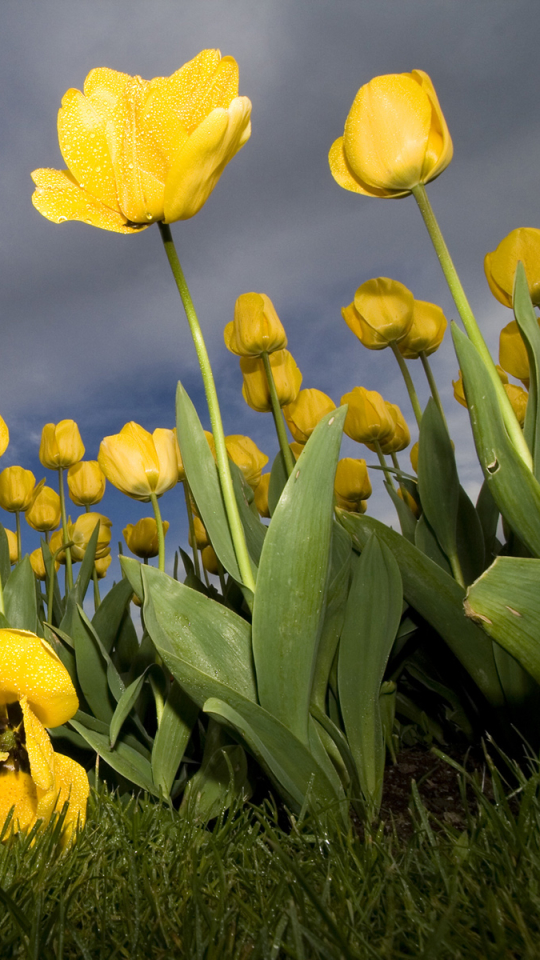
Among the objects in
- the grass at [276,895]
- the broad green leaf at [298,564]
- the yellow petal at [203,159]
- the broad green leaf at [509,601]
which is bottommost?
the grass at [276,895]

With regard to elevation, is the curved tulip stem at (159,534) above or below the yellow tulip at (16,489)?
below

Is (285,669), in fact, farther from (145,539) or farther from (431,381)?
(145,539)

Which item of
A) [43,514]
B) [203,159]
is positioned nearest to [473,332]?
[203,159]

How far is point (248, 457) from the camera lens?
1876 millimetres

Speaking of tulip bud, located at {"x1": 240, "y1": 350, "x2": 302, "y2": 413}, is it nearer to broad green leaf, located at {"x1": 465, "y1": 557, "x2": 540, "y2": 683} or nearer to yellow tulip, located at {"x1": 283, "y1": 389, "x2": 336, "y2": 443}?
yellow tulip, located at {"x1": 283, "y1": 389, "x2": 336, "y2": 443}

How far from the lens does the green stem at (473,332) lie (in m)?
0.82

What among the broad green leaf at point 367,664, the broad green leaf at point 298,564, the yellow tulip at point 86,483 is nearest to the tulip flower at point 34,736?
Result: the broad green leaf at point 298,564

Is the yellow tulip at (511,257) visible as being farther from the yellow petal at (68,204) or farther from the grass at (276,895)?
the grass at (276,895)

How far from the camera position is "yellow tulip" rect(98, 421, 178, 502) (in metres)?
1.31

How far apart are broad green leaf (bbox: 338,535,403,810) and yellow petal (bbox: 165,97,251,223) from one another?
0.57 metres

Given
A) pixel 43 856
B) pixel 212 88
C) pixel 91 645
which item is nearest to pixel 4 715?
pixel 43 856

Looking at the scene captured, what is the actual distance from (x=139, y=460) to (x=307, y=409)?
53 centimetres

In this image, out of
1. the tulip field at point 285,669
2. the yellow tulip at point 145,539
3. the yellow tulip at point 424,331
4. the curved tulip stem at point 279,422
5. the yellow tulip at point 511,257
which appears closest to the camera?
the tulip field at point 285,669

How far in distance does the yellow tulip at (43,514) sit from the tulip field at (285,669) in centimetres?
123
